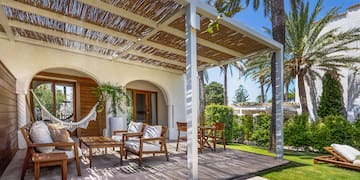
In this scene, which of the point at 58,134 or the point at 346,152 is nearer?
the point at 58,134

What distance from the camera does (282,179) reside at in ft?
12.0

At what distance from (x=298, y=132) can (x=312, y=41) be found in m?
4.21

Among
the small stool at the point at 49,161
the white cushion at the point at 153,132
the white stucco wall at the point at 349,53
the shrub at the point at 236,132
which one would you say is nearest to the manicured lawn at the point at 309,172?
the white cushion at the point at 153,132

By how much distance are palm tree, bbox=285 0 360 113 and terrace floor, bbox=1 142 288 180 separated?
5.93 metres

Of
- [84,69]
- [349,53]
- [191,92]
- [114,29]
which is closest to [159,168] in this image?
[191,92]

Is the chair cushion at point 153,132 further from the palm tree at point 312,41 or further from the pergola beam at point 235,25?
the palm tree at point 312,41

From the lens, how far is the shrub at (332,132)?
6.07 meters

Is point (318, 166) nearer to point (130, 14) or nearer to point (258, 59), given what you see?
point (130, 14)

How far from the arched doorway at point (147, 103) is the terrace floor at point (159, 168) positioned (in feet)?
13.6

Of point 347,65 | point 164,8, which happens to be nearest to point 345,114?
point 347,65

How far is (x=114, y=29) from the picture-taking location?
460 cm

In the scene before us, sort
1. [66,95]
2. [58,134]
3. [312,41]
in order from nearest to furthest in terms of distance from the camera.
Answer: [58,134]
[66,95]
[312,41]

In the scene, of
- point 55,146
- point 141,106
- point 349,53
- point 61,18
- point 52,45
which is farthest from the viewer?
point 349,53

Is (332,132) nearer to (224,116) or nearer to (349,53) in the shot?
(224,116)
